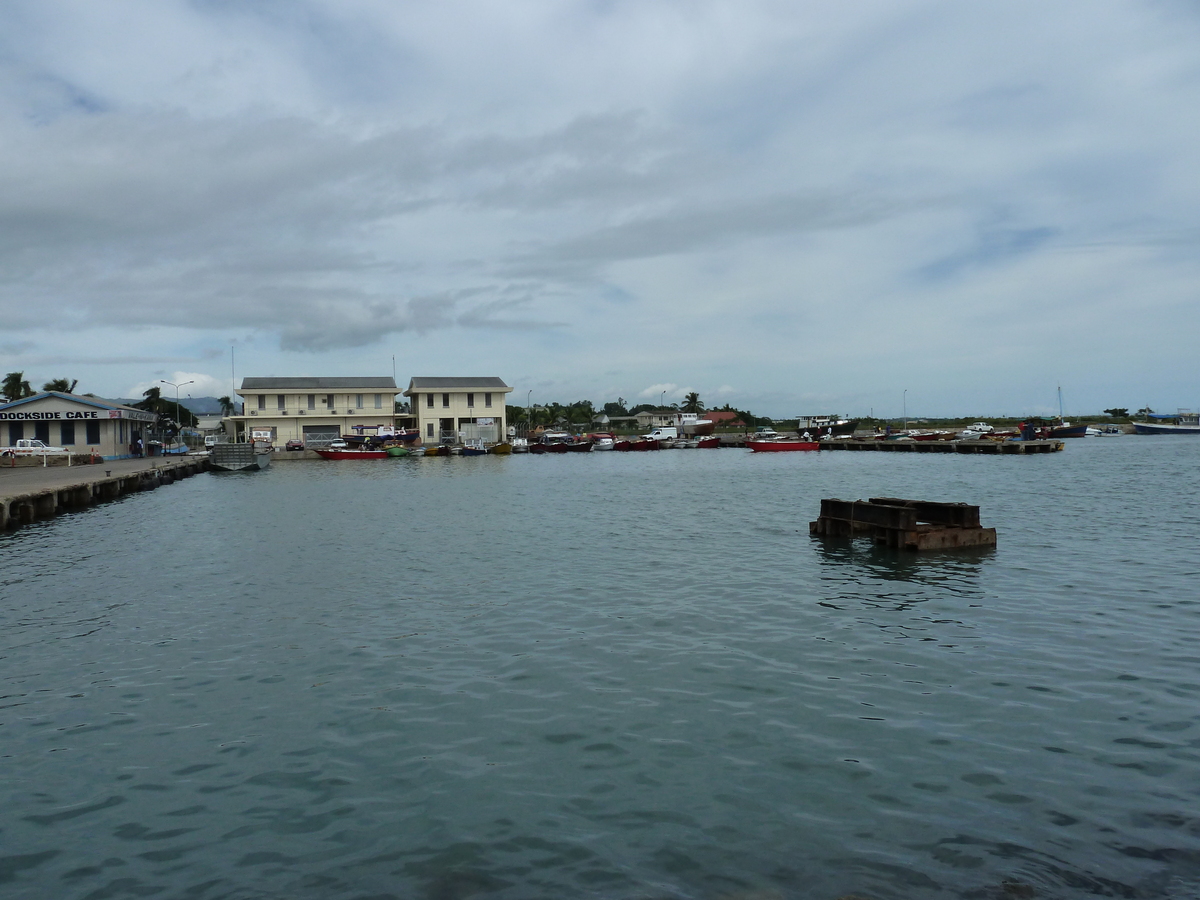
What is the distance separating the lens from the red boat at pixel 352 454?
77.4 m

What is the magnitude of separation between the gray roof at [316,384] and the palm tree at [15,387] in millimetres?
27490

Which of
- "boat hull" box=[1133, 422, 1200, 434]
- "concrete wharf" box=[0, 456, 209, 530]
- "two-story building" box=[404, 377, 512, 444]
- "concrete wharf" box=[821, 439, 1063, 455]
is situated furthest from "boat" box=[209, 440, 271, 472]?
"boat hull" box=[1133, 422, 1200, 434]

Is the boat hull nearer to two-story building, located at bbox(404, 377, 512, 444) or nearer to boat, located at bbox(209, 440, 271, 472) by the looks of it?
two-story building, located at bbox(404, 377, 512, 444)

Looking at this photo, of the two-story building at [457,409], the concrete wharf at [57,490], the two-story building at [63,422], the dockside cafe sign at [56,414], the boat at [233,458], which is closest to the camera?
the concrete wharf at [57,490]

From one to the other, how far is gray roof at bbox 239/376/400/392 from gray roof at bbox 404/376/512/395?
2.64 metres

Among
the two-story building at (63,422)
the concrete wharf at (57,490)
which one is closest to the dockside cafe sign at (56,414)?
the two-story building at (63,422)

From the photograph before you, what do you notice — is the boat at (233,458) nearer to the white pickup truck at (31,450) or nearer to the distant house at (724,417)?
the white pickup truck at (31,450)

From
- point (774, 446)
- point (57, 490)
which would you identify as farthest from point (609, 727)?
point (774, 446)

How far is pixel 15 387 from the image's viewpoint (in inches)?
3674

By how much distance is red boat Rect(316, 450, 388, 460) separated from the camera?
77.4m

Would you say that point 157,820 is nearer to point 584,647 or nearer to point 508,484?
point 584,647

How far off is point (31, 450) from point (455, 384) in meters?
44.3

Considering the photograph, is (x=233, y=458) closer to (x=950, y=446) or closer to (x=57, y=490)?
(x=57, y=490)

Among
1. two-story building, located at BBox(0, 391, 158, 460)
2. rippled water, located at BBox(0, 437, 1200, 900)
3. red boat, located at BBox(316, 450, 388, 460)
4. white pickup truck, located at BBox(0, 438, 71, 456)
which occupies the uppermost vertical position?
two-story building, located at BBox(0, 391, 158, 460)
